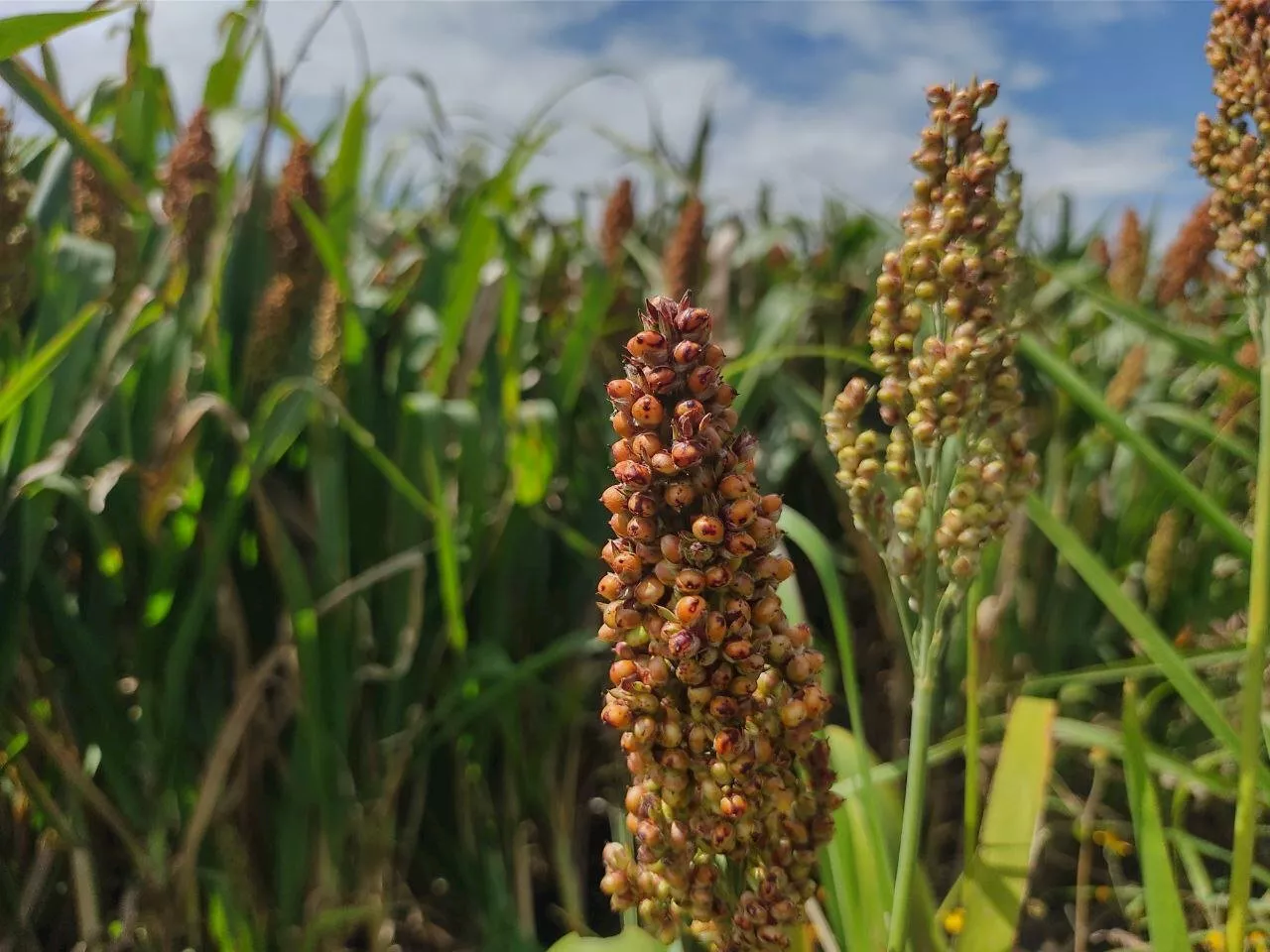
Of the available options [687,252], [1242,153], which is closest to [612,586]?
[1242,153]

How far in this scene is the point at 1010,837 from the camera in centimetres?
117

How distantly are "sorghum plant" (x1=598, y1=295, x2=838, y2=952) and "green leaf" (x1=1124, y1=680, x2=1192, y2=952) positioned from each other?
0.45 m

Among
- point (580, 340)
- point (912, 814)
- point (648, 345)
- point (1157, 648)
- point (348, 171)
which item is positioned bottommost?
point (912, 814)

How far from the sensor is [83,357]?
6.01 ft

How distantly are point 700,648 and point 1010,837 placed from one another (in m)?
0.67

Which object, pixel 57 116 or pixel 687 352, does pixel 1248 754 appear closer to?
pixel 687 352

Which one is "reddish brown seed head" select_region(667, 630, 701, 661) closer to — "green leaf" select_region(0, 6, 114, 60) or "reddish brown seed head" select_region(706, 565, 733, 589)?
"reddish brown seed head" select_region(706, 565, 733, 589)

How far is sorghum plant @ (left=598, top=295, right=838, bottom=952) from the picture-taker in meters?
0.71

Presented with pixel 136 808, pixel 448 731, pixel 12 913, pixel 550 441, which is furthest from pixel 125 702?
pixel 550 441

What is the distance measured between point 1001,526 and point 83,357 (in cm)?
164

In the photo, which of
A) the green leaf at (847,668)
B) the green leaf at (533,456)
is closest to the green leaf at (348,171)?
the green leaf at (533,456)

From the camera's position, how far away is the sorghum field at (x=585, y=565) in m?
0.81

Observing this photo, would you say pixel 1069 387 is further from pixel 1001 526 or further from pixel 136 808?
pixel 136 808

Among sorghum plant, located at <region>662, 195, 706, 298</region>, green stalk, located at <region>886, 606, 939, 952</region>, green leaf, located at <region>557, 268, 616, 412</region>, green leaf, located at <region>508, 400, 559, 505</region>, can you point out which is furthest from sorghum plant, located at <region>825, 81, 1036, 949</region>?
sorghum plant, located at <region>662, 195, 706, 298</region>
